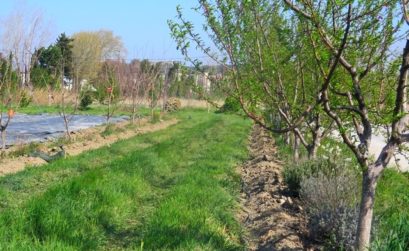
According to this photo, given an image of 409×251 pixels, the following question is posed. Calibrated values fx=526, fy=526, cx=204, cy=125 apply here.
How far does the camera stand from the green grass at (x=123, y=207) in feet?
16.5

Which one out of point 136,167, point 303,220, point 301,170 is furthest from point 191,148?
point 303,220

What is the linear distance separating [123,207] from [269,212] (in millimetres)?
1916

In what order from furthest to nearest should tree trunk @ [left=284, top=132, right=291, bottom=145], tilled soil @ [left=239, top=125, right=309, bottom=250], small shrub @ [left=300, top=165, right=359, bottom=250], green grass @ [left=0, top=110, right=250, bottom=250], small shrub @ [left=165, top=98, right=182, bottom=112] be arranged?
small shrub @ [left=165, top=98, right=182, bottom=112], tree trunk @ [left=284, top=132, right=291, bottom=145], tilled soil @ [left=239, top=125, right=309, bottom=250], small shrub @ [left=300, top=165, right=359, bottom=250], green grass @ [left=0, top=110, right=250, bottom=250]

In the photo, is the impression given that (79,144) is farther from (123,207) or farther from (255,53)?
(255,53)

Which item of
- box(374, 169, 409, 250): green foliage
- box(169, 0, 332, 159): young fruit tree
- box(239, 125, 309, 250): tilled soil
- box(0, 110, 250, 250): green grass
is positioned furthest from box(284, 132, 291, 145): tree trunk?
box(169, 0, 332, 159): young fruit tree

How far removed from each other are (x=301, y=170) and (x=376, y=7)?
4342mm

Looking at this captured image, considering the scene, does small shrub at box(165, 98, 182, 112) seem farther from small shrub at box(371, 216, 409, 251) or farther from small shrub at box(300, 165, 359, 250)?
small shrub at box(371, 216, 409, 251)

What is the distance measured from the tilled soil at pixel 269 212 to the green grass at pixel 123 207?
24 centimetres

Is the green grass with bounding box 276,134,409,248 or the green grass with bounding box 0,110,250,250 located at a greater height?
the green grass with bounding box 276,134,409,248

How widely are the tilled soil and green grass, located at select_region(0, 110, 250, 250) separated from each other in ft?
0.77

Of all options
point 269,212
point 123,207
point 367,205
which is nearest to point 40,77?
point 123,207

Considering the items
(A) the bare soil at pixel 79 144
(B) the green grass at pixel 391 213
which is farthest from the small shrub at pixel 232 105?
(A) the bare soil at pixel 79 144

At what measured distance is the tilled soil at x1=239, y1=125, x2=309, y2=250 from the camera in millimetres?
5631

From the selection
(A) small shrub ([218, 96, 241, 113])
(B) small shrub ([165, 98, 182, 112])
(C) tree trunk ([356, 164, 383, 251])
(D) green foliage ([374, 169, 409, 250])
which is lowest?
(B) small shrub ([165, 98, 182, 112])
